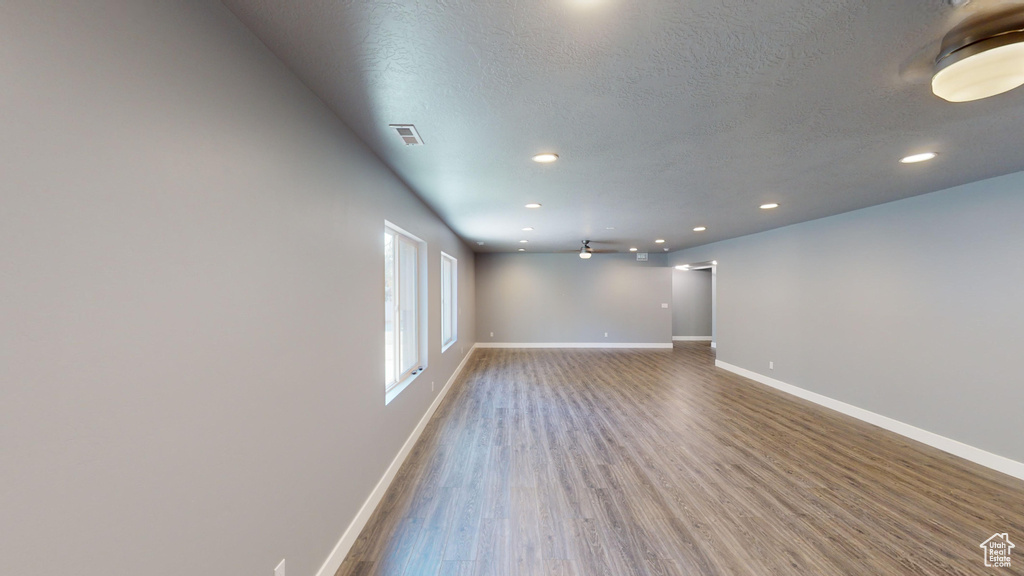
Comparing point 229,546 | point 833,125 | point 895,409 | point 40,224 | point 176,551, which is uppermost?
point 833,125

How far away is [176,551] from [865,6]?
2.69 meters

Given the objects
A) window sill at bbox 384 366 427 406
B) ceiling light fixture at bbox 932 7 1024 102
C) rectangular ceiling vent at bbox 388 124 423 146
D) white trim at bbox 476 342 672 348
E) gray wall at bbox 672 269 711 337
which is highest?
rectangular ceiling vent at bbox 388 124 423 146

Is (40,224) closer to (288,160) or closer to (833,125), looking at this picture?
(288,160)

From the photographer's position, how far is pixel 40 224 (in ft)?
2.33

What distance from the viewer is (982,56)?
124 cm

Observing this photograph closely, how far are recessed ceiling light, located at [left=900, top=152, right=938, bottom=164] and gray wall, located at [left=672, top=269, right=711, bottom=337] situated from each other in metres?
7.37

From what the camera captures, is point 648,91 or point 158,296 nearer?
point 158,296

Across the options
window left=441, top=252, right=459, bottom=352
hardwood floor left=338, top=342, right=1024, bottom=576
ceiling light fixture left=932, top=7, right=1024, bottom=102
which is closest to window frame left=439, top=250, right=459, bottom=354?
window left=441, top=252, right=459, bottom=352

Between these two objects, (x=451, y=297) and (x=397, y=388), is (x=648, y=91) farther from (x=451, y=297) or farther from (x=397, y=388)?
(x=451, y=297)

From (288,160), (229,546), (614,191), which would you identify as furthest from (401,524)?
(614,191)

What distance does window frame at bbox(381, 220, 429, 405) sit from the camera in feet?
10.0

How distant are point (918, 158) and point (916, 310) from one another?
6.58 ft

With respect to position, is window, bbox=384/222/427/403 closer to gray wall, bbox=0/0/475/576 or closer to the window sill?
the window sill

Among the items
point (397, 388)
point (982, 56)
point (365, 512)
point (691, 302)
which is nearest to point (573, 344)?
point (691, 302)
